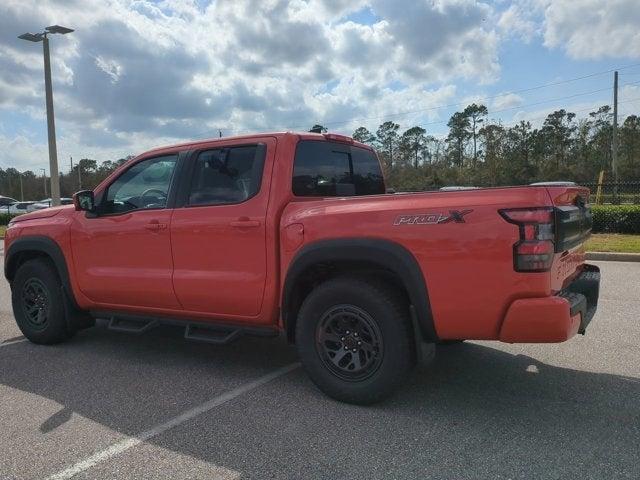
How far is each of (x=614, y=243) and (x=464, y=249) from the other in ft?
34.5

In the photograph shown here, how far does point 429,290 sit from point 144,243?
2.50 m

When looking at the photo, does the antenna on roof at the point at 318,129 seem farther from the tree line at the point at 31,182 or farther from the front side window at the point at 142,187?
the tree line at the point at 31,182

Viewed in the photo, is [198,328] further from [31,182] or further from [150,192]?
[31,182]

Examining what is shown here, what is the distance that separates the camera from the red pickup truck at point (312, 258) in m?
3.25

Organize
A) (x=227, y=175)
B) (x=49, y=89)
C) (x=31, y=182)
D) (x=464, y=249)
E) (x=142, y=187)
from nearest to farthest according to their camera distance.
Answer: (x=464, y=249) → (x=227, y=175) → (x=142, y=187) → (x=49, y=89) → (x=31, y=182)

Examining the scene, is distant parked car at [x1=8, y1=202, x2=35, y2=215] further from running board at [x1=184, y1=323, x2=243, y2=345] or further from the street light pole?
running board at [x1=184, y1=323, x2=243, y2=345]

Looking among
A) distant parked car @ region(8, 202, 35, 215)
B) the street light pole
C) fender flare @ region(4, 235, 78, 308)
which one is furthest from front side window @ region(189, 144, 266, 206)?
distant parked car @ region(8, 202, 35, 215)

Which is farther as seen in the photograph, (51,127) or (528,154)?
(528,154)

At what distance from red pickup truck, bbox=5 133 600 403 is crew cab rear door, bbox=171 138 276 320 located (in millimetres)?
12

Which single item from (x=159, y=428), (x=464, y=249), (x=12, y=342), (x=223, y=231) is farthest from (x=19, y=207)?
(x=464, y=249)

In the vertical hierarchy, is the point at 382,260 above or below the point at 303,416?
above

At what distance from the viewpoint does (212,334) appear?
447cm

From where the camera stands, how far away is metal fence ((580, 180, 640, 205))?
17234 millimetres

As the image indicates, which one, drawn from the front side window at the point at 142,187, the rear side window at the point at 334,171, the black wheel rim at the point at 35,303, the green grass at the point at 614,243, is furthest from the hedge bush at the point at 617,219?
the black wheel rim at the point at 35,303
